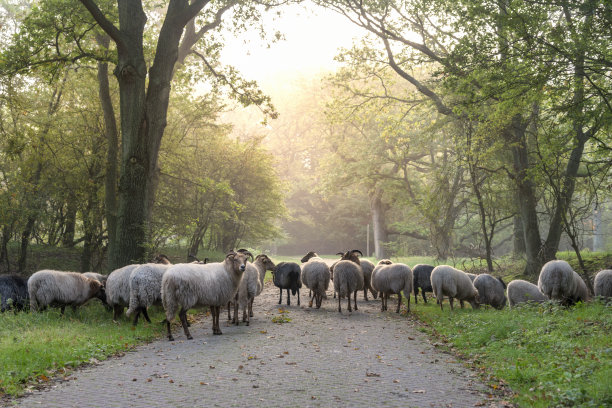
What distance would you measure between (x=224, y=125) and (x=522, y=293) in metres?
17.4

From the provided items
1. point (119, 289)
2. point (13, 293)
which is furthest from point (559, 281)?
point (13, 293)

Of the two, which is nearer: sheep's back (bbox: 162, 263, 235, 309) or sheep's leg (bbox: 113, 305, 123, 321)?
sheep's back (bbox: 162, 263, 235, 309)

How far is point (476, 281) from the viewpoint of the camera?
15.2m

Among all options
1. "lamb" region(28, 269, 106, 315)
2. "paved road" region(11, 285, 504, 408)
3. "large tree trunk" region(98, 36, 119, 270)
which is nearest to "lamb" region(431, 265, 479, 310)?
"paved road" region(11, 285, 504, 408)

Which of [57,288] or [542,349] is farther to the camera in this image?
[57,288]

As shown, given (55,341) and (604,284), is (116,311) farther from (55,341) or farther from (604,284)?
(604,284)

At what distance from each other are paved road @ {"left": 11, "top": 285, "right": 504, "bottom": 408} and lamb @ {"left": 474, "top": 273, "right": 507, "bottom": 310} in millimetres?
5080

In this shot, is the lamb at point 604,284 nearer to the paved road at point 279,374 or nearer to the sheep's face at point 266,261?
the paved road at point 279,374

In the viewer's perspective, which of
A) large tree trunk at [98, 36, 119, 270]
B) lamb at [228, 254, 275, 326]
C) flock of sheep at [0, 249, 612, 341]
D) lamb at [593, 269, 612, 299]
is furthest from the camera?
large tree trunk at [98, 36, 119, 270]

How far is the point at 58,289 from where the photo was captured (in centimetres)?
1140

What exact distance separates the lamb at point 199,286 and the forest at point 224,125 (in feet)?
13.4

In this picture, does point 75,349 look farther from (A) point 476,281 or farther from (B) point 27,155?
(B) point 27,155

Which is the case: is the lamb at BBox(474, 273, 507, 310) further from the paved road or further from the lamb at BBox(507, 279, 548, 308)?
the paved road

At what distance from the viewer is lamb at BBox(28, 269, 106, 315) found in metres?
11.2
